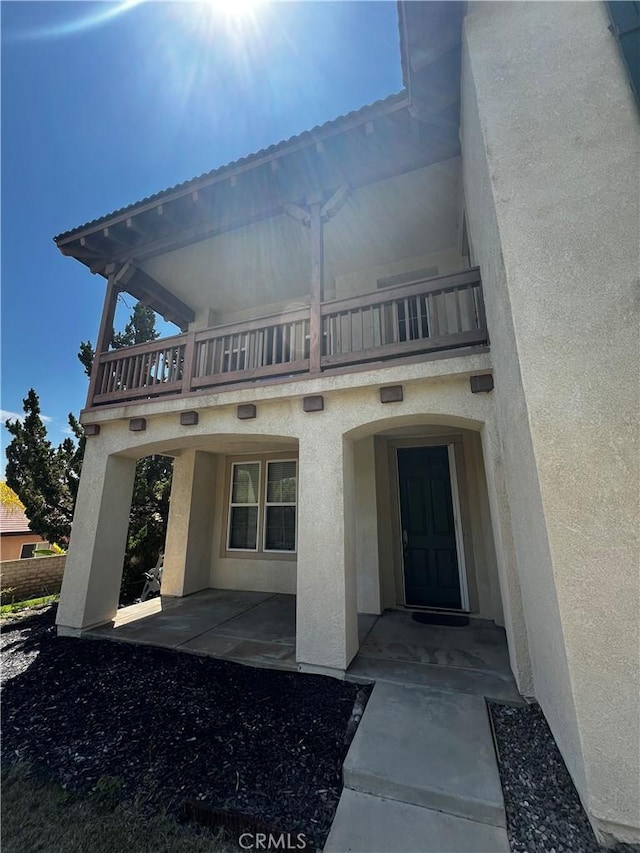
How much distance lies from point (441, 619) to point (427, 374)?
13.1 ft

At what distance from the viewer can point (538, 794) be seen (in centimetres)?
215

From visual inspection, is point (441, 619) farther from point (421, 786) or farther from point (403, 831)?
point (403, 831)

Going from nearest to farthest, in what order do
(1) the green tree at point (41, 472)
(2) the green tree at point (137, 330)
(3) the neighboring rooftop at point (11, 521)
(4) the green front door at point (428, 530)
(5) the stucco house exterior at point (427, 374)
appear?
(5) the stucco house exterior at point (427, 374)
(4) the green front door at point (428, 530)
(1) the green tree at point (41, 472)
(2) the green tree at point (137, 330)
(3) the neighboring rooftop at point (11, 521)

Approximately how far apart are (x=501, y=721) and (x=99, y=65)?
10024 millimetres

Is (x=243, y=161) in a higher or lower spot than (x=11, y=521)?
higher

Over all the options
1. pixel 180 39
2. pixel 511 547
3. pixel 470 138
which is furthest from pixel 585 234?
pixel 180 39

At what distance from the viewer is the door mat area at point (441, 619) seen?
16.9 feet

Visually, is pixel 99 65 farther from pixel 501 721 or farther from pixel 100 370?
pixel 501 721

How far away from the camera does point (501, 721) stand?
2918mm

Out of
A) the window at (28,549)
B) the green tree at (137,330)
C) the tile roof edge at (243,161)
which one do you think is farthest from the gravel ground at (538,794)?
the window at (28,549)

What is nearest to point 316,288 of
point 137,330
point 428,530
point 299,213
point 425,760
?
point 299,213

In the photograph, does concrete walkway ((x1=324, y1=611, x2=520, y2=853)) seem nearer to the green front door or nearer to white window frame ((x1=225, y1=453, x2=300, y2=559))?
the green front door

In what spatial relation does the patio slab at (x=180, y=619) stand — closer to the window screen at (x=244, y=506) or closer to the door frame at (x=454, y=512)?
the window screen at (x=244, y=506)

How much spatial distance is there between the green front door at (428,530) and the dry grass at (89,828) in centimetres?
456
